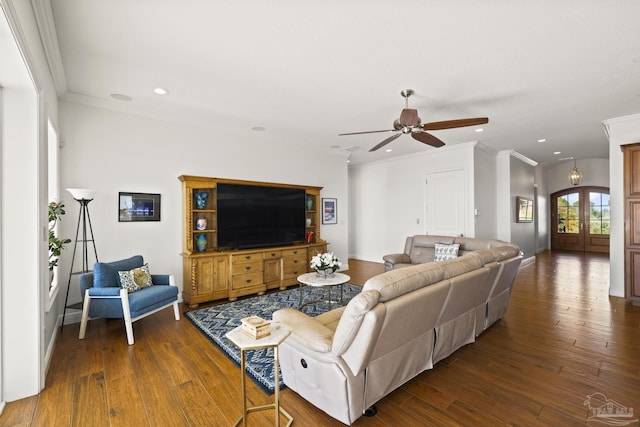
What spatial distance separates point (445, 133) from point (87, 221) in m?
5.76

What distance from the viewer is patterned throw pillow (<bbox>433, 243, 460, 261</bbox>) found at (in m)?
4.88

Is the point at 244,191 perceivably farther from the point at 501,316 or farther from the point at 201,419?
the point at 501,316

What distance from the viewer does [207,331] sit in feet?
11.0

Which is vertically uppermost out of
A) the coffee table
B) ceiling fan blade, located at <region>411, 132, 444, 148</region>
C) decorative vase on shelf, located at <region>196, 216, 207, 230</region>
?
ceiling fan blade, located at <region>411, 132, 444, 148</region>

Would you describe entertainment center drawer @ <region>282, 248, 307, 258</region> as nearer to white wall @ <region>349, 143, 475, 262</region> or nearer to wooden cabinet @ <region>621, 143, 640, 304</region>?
white wall @ <region>349, 143, 475, 262</region>

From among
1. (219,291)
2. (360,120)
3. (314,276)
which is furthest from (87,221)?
Answer: (360,120)

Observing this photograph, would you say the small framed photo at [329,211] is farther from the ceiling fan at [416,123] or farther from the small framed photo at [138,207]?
the small framed photo at [138,207]

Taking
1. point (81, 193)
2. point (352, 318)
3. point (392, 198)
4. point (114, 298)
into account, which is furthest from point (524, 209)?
point (81, 193)

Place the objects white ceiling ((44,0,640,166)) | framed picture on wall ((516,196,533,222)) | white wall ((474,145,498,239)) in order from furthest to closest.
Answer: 1. framed picture on wall ((516,196,533,222))
2. white wall ((474,145,498,239))
3. white ceiling ((44,0,640,166))

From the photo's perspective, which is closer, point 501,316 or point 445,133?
point 501,316

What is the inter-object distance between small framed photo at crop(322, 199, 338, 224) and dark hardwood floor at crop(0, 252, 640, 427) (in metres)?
3.57

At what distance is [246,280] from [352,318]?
10.9 ft

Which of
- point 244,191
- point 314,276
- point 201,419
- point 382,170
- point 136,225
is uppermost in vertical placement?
point 382,170

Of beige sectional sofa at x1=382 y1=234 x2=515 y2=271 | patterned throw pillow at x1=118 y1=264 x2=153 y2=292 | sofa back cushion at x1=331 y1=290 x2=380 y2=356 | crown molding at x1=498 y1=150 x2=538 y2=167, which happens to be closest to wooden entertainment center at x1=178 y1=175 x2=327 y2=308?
patterned throw pillow at x1=118 y1=264 x2=153 y2=292
